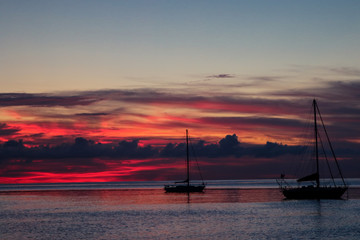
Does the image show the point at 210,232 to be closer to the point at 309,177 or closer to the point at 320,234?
the point at 320,234

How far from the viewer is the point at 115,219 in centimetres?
8425

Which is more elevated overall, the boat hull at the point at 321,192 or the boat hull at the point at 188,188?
the boat hull at the point at 321,192

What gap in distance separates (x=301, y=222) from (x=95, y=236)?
1261 inches

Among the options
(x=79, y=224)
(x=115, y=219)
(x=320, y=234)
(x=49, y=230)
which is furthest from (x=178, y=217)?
(x=320, y=234)

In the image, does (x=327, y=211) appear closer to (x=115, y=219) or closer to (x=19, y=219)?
(x=115, y=219)

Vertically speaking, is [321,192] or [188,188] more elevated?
[321,192]

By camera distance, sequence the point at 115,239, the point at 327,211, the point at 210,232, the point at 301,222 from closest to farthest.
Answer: the point at 115,239 → the point at 210,232 → the point at 301,222 → the point at 327,211

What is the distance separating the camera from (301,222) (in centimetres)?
7475

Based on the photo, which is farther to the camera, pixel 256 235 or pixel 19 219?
pixel 19 219

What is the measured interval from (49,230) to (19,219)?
2060cm

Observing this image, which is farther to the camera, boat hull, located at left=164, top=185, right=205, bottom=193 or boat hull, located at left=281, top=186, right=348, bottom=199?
boat hull, located at left=164, top=185, right=205, bottom=193

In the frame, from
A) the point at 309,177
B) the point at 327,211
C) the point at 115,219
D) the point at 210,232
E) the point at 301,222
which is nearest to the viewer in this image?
the point at 210,232

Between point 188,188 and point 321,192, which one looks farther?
point 188,188

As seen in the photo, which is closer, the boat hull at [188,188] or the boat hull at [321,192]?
the boat hull at [321,192]
